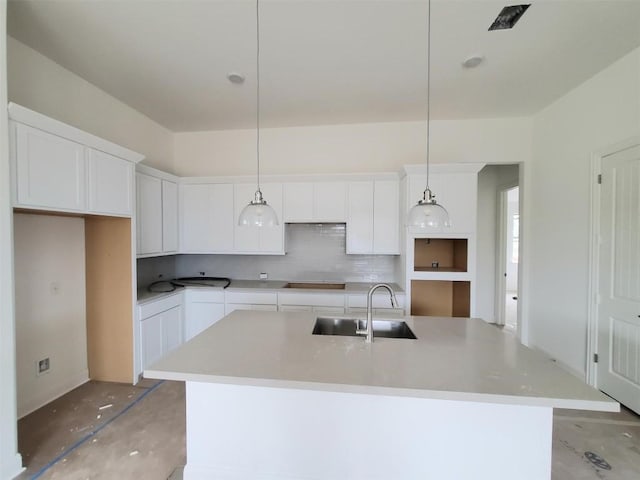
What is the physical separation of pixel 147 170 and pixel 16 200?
1.44 m

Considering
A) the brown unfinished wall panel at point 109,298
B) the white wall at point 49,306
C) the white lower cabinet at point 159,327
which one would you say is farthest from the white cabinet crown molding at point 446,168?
the white wall at point 49,306

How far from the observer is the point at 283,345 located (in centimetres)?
167

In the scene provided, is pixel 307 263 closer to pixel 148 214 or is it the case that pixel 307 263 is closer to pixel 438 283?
pixel 438 283

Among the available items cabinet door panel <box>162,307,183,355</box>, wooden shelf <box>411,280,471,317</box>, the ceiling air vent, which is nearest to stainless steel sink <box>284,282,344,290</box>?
wooden shelf <box>411,280,471,317</box>

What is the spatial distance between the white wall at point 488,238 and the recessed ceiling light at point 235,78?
395 cm

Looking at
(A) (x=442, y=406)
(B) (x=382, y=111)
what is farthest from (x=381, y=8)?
(A) (x=442, y=406)

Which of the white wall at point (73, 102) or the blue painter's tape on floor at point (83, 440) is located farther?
the white wall at point (73, 102)

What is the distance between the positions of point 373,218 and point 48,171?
9.74ft

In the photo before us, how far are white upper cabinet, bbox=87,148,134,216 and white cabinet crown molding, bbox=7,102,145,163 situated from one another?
0.05 m

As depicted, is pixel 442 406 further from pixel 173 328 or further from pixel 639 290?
pixel 173 328

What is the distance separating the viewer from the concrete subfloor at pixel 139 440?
69.9 inches

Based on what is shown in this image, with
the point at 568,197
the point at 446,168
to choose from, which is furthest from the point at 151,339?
the point at 568,197

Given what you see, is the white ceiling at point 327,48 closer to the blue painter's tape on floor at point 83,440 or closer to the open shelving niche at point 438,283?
the open shelving niche at point 438,283

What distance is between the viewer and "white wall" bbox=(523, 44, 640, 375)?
94.7 inches
